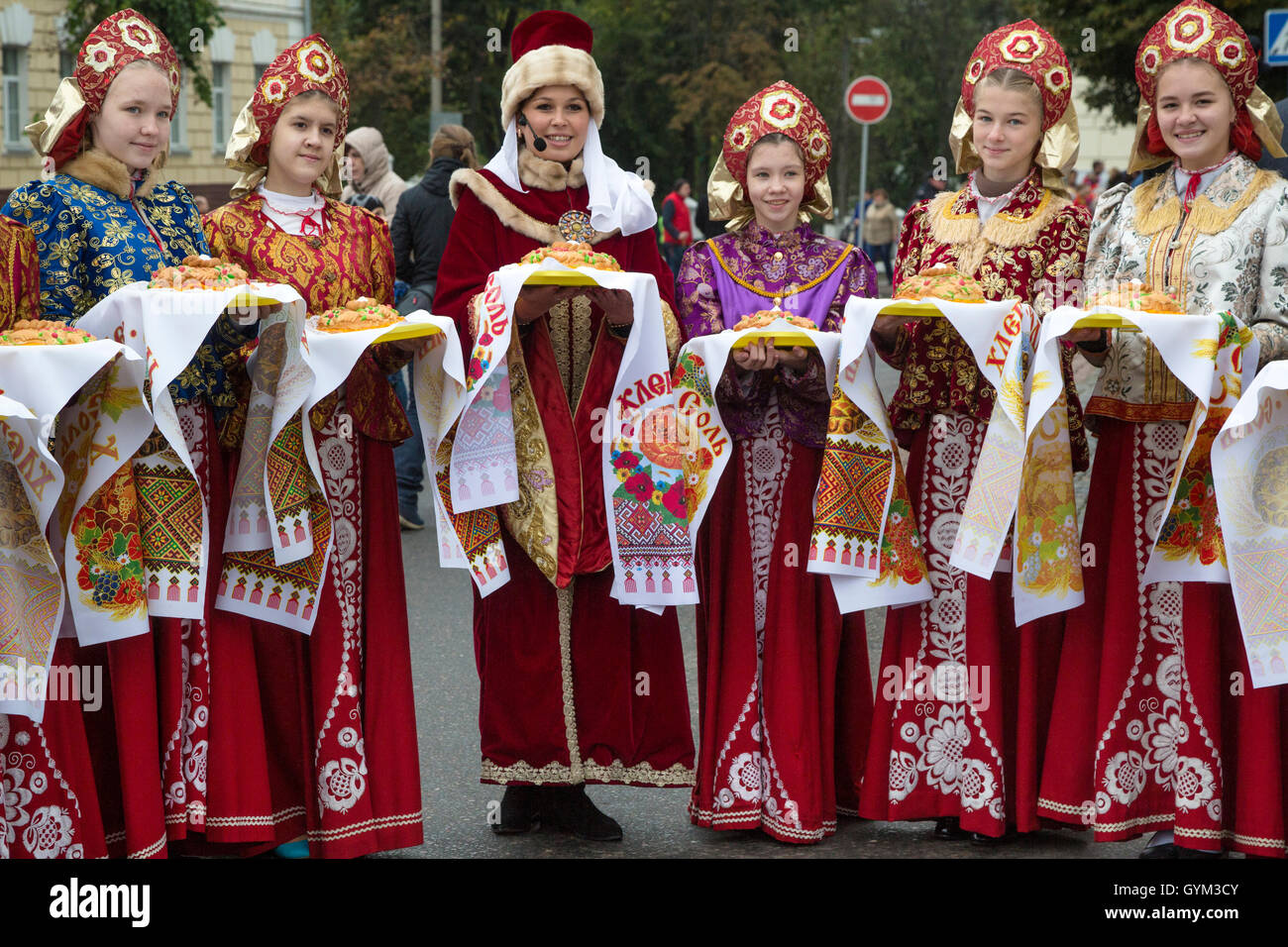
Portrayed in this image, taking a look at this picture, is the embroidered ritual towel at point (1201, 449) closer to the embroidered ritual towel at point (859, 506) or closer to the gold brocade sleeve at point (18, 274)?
the embroidered ritual towel at point (859, 506)

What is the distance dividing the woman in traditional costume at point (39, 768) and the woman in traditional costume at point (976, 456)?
6.88ft

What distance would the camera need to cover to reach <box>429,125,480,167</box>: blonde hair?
922cm

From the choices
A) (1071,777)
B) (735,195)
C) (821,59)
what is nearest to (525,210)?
(735,195)

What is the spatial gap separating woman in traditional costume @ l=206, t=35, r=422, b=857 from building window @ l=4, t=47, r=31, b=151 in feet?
67.7

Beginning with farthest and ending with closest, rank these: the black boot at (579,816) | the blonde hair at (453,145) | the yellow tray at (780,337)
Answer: the blonde hair at (453,145), the black boot at (579,816), the yellow tray at (780,337)

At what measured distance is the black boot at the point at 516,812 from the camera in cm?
473

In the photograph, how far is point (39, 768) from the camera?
384cm

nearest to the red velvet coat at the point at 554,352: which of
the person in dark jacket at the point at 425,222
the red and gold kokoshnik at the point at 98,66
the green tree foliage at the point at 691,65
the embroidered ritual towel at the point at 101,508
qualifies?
the red and gold kokoshnik at the point at 98,66

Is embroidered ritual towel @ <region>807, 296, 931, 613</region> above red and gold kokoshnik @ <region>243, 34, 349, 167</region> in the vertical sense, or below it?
below

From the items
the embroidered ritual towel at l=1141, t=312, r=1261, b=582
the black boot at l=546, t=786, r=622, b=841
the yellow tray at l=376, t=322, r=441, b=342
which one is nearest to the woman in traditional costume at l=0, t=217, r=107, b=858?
the yellow tray at l=376, t=322, r=441, b=342

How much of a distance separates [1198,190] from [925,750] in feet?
5.52

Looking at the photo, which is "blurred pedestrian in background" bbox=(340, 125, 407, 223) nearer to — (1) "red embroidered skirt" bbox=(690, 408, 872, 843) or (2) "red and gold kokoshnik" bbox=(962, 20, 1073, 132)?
(1) "red embroidered skirt" bbox=(690, 408, 872, 843)

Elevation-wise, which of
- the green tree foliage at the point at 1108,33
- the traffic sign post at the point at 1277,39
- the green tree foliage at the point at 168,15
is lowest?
the traffic sign post at the point at 1277,39

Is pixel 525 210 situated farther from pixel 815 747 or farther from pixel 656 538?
pixel 815 747
